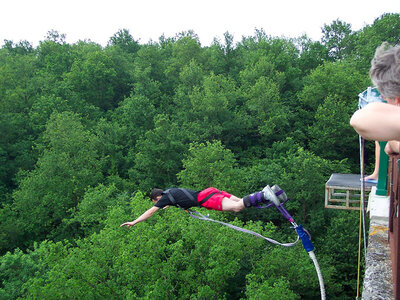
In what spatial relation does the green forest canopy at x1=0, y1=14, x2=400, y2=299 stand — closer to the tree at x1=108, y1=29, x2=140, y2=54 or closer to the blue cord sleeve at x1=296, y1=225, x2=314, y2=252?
the tree at x1=108, y1=29, x2=140, y2=54

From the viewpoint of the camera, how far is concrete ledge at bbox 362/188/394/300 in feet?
14.4

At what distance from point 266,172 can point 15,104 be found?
25077 mm

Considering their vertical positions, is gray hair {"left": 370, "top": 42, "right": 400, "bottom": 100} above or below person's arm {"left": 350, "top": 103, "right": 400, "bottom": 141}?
above

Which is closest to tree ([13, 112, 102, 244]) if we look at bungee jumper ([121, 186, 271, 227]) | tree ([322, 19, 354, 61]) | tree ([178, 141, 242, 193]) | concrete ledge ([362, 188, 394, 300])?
tree ([178, 141, 242, 193])

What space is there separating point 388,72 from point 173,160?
93.8 feet

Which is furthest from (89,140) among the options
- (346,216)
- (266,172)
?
(346,216)

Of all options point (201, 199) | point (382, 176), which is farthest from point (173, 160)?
point (201, 199)

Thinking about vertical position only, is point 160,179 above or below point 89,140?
below

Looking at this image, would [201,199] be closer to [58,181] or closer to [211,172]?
[211,172]

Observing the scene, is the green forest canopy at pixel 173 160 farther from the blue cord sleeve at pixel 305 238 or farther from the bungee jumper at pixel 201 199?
the blue cord sleeve at pixel 305 238

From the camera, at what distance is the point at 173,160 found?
98.3 feet

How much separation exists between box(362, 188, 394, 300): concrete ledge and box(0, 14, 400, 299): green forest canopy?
982 cm

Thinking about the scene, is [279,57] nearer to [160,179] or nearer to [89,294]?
[160,179]

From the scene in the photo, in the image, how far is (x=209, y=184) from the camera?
25250 millimetres
